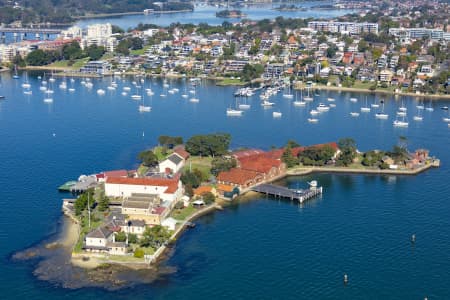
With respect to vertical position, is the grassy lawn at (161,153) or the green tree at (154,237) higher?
the grassy lawn at (161,153)

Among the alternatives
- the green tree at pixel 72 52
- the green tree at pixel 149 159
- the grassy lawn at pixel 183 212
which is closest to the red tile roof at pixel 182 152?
the green tree at pixel 149 159

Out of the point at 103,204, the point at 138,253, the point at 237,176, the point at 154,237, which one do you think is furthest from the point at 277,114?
the point at 138,253

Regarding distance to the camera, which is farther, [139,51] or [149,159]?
[139,51]

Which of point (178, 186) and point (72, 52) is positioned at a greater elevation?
point (72, 52)

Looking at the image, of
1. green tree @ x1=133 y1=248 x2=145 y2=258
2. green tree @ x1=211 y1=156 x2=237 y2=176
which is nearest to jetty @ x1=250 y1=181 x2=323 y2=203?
green tree @ x1=211 y1=156 x2=237 y2=176

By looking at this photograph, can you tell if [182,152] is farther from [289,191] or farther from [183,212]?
[183,212]

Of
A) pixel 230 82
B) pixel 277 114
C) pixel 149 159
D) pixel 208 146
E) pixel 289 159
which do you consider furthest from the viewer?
pixel 230 82

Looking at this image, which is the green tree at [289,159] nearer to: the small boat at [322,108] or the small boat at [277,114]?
the small boat at [277,114]
